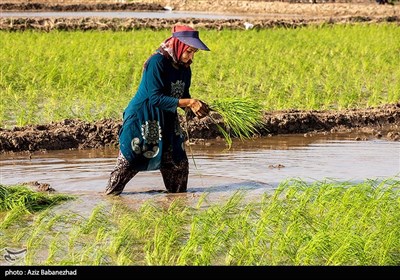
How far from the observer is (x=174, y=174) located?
5.94 m

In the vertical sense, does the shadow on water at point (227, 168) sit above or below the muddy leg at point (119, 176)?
below

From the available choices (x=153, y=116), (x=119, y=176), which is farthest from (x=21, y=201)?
(x=153, y=116)

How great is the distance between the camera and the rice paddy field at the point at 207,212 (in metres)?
4.30

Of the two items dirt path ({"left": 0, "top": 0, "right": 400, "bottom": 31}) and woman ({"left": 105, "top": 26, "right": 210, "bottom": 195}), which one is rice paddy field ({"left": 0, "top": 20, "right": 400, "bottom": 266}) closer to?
woman ({"left": 105, "top": 26, "right": 210, "bottom": 195})

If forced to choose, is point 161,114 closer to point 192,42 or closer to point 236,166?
point 192,42

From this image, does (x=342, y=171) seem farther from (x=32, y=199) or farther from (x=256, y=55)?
(x=256, y=55)

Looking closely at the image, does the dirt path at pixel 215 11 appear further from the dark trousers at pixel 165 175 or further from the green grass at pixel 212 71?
the dark trousers at pixel 165 175

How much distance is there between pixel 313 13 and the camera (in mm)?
24891

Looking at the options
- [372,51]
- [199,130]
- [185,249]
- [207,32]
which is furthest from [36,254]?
[207,32]

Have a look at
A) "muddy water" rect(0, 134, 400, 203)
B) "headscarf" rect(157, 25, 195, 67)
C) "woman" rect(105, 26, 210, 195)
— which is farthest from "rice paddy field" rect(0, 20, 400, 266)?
"headscarf" rect(157, 25, 195, 67)

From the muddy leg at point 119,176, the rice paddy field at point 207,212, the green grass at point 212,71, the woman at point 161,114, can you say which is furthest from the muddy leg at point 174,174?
the green grass at point 212,71

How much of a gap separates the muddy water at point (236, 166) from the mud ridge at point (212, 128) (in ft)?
0.33

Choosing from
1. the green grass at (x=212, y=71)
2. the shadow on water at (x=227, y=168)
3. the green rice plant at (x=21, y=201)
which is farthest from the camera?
the green grass at (x=212, y=71)

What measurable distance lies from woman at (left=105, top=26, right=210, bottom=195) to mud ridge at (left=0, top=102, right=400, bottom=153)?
137 cm
